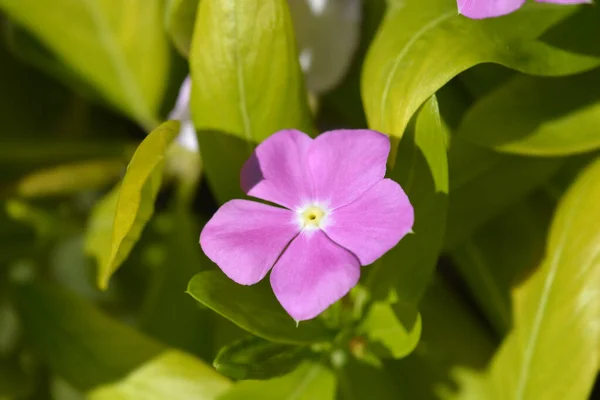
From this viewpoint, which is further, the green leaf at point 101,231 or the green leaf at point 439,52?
the green leaf at point 101,231

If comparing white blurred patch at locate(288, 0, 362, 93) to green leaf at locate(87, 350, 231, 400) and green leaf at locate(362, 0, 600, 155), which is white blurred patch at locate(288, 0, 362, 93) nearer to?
green leaf at locate(362, 0, 600, 155)

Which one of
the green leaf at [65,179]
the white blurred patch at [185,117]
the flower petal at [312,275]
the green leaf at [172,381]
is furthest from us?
the green leaf at [65,179]

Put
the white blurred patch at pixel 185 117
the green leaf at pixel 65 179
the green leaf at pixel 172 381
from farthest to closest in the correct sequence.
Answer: the green leaf at pixel 65 179 → the white blurred patch at pixel 185 117 → the green leaf at pixel 172 381

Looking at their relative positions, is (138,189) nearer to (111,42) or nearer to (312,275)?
(312,275)

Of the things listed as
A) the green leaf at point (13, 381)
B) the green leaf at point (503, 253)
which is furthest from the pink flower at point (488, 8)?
the green leaf at point (13, 381)

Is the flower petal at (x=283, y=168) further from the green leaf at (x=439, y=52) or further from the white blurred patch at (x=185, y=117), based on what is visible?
the white blurred patch at (x=185, y=117)
